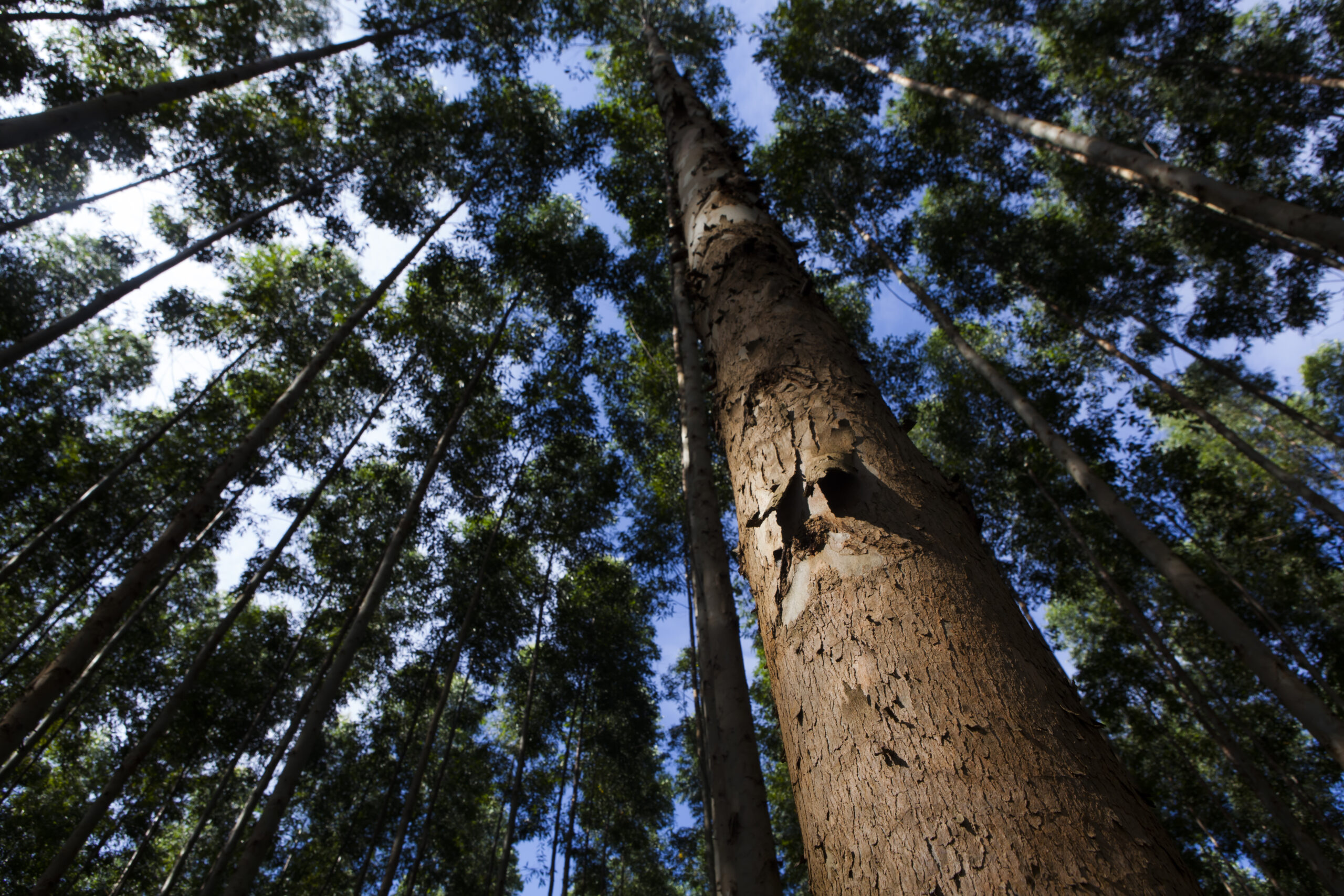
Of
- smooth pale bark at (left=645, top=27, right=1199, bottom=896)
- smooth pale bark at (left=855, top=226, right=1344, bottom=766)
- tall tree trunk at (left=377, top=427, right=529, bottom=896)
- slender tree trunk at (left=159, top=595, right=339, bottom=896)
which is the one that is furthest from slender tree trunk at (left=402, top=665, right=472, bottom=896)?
smooth pale bark at (left=645, top=27, right=1199, bottom=896)

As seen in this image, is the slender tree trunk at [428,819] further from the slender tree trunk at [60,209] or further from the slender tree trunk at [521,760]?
the slender tree trunk at [60,209]

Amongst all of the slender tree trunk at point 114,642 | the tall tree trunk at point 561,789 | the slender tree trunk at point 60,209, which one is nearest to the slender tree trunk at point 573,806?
the tall tree trunk at point 561,789

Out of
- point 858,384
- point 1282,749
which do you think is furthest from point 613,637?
point 1282,749

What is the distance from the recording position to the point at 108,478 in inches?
331

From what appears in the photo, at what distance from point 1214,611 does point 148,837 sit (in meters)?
15.2

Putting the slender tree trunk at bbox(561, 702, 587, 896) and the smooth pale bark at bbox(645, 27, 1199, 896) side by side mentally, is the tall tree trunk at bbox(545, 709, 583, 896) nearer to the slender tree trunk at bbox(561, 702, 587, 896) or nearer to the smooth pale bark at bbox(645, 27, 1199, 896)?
the slender tree trunk at bbox(561, 702, 587, 896)

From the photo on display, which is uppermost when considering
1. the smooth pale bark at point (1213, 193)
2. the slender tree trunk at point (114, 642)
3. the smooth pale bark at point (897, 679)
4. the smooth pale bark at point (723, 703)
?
the slender tree trunk at point (114, 642)

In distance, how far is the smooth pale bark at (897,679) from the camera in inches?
16.4

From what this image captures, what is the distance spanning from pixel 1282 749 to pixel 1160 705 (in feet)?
6.37

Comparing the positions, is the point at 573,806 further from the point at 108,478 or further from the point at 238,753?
the point at 108,478

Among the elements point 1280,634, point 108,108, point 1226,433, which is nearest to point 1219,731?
point 1280,634

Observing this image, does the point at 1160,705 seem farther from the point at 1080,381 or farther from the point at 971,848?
the point at 971,848

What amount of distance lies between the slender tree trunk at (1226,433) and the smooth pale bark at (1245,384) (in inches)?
24.9

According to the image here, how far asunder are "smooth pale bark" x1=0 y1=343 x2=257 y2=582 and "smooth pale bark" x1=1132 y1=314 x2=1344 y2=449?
1667cm
